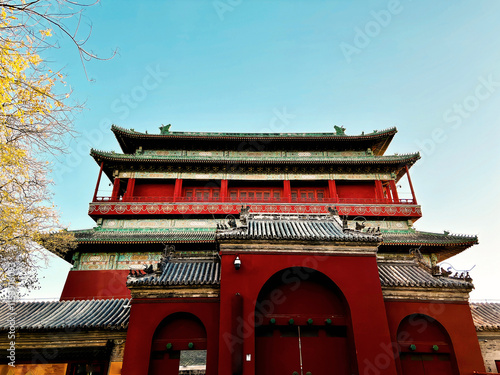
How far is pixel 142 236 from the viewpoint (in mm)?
18094

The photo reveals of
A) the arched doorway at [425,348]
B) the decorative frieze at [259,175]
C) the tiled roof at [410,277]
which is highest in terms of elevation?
the decorative frieze at [259,175]

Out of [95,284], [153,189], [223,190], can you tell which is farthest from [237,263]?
[153,189]

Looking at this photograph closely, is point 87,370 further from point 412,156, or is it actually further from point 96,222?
point 412,156

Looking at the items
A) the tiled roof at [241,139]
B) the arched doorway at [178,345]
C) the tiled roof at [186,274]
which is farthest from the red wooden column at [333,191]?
the arched doorway at [178,345]

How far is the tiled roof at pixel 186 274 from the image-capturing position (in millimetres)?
9727

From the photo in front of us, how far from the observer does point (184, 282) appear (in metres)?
9.75

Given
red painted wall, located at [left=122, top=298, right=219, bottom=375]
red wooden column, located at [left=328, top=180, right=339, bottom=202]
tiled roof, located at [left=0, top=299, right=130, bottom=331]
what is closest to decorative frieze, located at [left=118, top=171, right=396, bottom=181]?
red wooden column, located at [left=328, top=180, right=339, bottom=202]

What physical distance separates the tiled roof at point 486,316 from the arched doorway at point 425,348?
187 centimetres

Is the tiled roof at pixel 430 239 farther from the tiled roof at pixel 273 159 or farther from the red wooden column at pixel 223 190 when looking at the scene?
the red wooden column at pixel 223 190

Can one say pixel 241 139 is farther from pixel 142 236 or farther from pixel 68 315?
pixel 68 315

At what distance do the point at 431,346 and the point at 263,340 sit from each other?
516cm

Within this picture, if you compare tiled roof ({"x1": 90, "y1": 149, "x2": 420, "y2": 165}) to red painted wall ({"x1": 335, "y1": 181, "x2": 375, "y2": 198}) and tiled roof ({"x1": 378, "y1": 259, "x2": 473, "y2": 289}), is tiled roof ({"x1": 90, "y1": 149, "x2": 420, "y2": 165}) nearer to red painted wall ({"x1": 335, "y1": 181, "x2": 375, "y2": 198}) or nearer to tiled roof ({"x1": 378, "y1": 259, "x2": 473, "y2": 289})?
red painted wall ({"x1": 335, "y1": 181, "x2": 375, "y2": 198})

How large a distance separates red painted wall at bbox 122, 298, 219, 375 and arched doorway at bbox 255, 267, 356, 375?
133 centimetres

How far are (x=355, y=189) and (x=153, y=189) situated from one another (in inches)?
596
